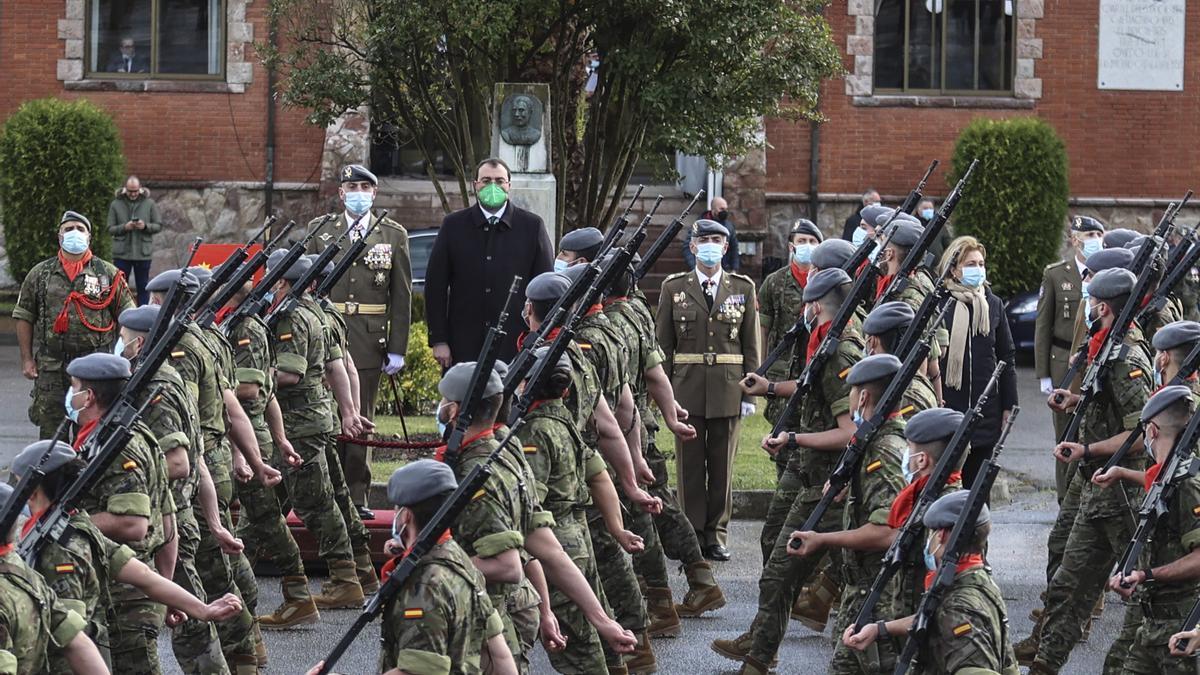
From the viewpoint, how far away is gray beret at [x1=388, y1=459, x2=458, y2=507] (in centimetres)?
629

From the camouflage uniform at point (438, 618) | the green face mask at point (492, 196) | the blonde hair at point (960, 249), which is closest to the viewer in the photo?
the camouflage uniform at point (438, 618)

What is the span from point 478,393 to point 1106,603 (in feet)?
18.4

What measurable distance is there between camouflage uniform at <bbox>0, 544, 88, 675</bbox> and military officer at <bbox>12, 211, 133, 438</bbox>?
7.74 meters

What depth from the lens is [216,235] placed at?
2656 centimetres

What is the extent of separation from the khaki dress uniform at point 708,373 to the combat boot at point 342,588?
8.01 feet

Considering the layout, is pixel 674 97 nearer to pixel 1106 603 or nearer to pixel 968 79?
pixel 1106 603

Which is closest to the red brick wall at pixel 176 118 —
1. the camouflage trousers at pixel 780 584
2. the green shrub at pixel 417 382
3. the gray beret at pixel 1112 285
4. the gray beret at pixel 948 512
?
the green shrub at pixel 417 382

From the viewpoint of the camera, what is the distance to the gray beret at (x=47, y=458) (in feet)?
22.0

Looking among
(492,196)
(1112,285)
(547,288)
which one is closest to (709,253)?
(492,196)

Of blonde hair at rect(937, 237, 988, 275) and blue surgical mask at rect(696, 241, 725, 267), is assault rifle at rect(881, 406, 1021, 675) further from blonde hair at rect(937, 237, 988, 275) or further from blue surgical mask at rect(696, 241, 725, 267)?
blue surgical mask at rect(696, 241, 725, 267)

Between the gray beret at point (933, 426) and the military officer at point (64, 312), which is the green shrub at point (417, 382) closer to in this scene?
the military officer at point (64, 312)

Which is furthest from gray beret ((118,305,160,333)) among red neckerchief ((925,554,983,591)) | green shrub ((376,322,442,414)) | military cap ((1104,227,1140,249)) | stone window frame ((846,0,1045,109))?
stone window frame ((846,0,1045,109))

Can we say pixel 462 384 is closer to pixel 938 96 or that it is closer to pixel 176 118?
pixel 176 118

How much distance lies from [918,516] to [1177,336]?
2.59m
